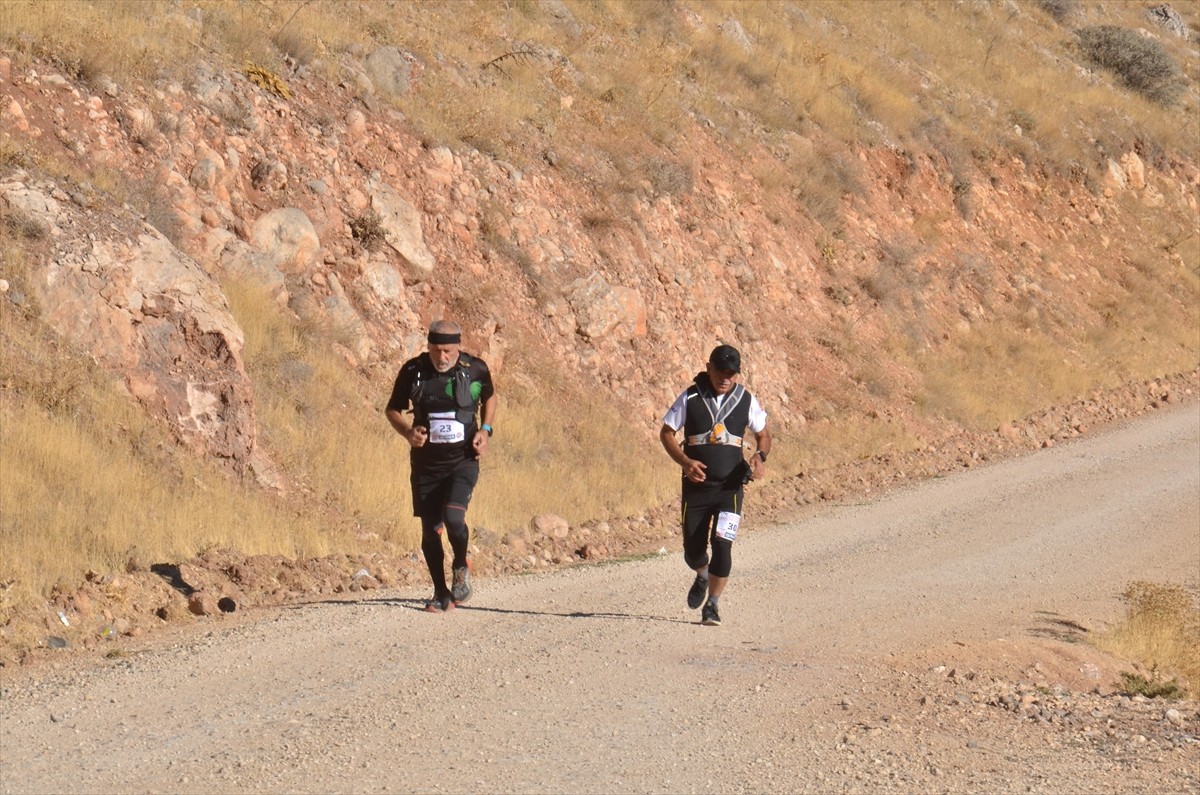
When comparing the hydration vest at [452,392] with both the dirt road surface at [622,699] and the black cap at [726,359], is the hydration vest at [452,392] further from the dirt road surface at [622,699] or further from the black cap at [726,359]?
the black cap at [726,359]

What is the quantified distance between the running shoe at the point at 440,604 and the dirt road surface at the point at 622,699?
0.32ft

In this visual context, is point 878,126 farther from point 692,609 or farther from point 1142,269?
point 692,609

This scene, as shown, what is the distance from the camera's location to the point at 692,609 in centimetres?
991

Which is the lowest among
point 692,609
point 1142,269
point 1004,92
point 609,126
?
point 692,609

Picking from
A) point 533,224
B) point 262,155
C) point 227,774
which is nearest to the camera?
point 227,774

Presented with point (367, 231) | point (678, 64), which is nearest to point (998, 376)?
point (678, 64)

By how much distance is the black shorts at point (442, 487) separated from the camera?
30.0 ft

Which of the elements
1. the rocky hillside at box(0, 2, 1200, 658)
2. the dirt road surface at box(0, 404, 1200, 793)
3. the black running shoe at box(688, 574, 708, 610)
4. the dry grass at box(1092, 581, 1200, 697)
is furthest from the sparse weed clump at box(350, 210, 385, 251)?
the dry grass at box(1092, 581, 1200, 697)

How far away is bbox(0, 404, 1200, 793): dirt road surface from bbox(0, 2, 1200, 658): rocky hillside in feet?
5.57

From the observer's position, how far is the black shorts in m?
9.14

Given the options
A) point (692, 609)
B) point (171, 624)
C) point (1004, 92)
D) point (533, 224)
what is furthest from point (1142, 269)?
point (171, 624)

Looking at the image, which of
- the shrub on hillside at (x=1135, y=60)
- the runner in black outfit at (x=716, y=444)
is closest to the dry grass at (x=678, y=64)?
the shrub on hillside at (x=1135, y=60)

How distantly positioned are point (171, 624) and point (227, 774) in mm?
3629

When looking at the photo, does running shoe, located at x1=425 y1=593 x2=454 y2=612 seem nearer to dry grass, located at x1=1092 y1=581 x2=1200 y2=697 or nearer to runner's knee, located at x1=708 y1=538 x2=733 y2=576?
runner's knee, located at x1=708 y1=538 x2=733 y2=576
